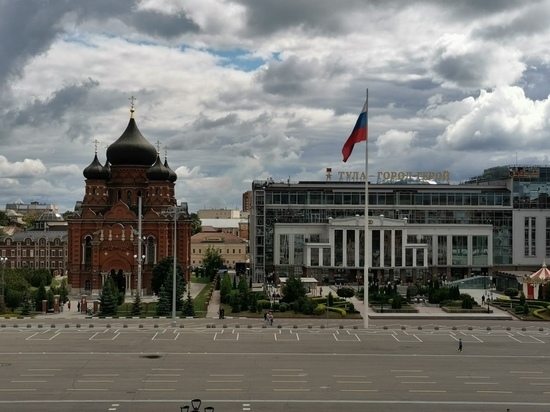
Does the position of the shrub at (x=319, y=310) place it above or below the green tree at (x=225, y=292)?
below

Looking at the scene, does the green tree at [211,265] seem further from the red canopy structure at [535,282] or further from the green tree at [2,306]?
the red canopy structure at [535,282]

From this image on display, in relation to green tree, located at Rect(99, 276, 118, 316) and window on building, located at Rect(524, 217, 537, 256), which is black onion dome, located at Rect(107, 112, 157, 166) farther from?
window on building, located at Rect(524, 217, 537, 256)

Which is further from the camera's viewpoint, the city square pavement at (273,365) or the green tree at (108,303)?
the green tree at (108,303)

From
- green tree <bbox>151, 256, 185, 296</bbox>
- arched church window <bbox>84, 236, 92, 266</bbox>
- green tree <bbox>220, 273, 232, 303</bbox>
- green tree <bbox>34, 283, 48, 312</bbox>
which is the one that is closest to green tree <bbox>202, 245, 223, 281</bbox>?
arched church window <bbox>84, 236, 92, 266</bbox>

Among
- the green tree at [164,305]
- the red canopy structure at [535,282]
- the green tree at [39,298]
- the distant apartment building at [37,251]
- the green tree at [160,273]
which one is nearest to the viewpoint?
the green tree at [164,305]

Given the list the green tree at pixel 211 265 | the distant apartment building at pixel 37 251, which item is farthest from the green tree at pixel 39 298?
the distant apartment building at pixel 37 251

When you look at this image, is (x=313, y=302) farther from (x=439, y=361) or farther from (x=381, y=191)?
(x=381, y=191)

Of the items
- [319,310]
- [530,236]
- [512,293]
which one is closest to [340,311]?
[319,310]

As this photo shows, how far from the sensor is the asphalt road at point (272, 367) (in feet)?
141

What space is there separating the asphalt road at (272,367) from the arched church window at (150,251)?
3619cm

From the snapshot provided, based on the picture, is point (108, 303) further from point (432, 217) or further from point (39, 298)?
point (432, 217)

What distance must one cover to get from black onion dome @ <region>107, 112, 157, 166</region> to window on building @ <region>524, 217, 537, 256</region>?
7302cm

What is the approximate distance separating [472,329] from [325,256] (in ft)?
194

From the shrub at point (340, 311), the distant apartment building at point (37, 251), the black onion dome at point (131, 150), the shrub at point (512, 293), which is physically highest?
the black onion dome at point (131, 150)
